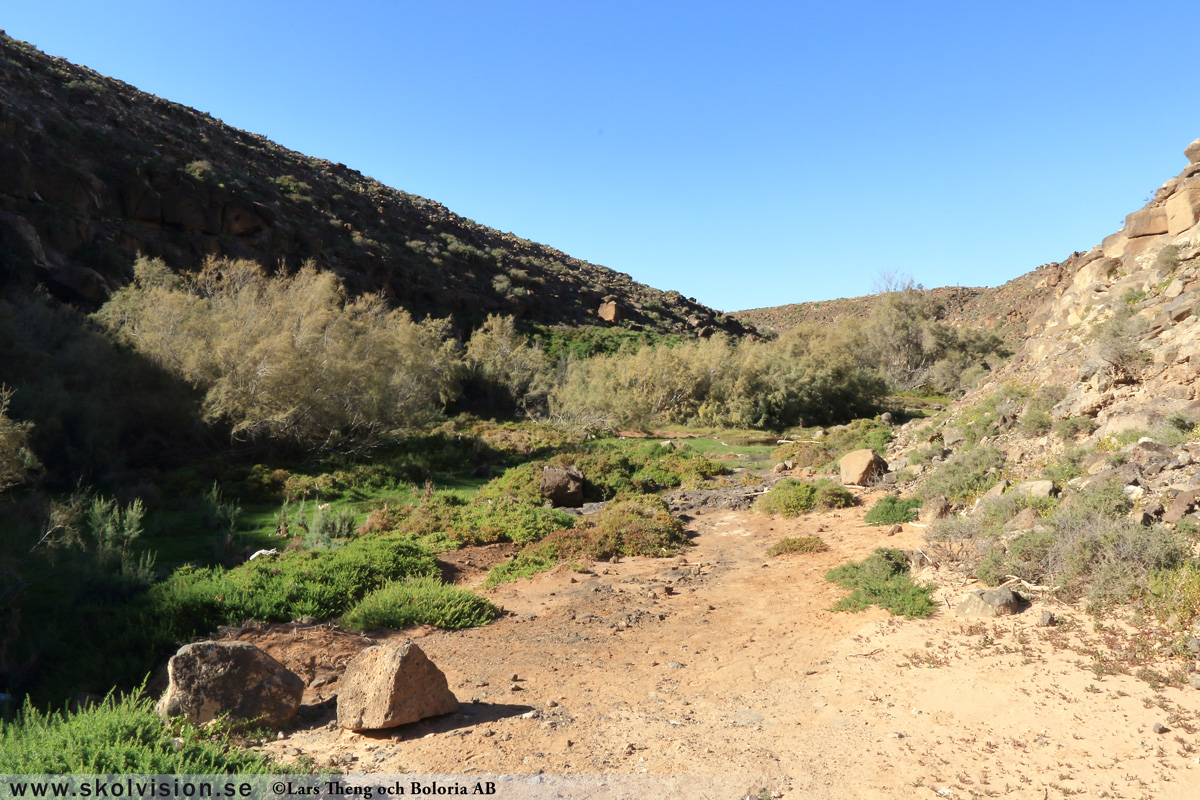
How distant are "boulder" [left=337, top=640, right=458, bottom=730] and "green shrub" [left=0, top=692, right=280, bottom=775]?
71 cm

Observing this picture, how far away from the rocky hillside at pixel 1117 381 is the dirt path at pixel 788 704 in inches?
114

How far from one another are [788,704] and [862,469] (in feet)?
31.9

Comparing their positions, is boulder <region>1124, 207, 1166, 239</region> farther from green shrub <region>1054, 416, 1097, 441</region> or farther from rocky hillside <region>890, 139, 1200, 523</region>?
green shrub <region>1054, 416, 1097, 441</region>

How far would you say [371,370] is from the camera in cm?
1852

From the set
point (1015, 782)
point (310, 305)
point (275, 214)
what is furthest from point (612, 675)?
point (275, 214)

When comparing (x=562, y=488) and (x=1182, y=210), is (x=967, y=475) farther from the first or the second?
(x=562, y=488)

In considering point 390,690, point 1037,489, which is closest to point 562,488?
point 1037,489

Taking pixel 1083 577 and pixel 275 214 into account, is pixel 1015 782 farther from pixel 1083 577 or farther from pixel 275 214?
pixel 275 214

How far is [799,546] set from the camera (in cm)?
1048

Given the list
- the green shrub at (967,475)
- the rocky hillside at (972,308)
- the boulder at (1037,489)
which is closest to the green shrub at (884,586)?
the boulder at (1037,489)

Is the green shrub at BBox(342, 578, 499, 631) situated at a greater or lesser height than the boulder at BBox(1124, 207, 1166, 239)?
lesser

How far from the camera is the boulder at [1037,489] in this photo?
8.62m

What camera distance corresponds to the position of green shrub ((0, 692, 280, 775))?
3.33m

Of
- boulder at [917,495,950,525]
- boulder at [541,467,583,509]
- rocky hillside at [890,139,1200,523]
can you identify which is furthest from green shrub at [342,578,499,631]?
rocky hillside at [890,139,1200,523]
